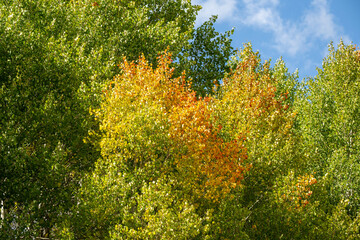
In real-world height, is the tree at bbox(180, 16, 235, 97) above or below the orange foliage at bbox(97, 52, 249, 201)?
above

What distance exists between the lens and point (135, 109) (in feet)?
80.3

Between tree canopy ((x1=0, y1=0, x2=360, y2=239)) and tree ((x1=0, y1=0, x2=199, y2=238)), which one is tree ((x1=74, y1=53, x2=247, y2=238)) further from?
tree ((x1=0, y1=0, x2=199, y2=238))

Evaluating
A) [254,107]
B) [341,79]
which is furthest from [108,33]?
[341,79]

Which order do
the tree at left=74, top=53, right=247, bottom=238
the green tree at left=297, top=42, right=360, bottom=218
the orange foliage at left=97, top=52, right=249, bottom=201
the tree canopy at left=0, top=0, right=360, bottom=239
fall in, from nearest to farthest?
the tree at left=74, top=53, right=247, bottom=238 → the tree canopy at left=0, top=0, right=360, bottom=239 → the orange foliage at left=97, top=52, right=249, bottom=201 → the green tree at left=297, top=42, right=360, bottom=218

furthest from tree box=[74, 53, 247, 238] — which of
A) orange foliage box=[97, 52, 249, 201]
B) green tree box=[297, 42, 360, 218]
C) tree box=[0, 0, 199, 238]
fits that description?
green tree box=[297, 42, 360, 218]

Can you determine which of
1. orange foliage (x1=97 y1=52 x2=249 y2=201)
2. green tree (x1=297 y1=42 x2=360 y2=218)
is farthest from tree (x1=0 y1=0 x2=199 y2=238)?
green tree (x1=297 y1=42 x2=360 y2=218)

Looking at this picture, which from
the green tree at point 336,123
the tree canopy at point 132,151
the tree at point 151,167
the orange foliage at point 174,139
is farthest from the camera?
the green tree at point 336,123

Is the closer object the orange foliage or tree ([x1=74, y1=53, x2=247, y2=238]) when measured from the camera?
tree ([x1=74, y1=53, x2=247, y2=238])

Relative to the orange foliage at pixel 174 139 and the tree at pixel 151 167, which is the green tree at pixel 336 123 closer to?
the orange foliage at pixel 174 139

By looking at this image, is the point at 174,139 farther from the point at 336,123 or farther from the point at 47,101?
the point at 336,123

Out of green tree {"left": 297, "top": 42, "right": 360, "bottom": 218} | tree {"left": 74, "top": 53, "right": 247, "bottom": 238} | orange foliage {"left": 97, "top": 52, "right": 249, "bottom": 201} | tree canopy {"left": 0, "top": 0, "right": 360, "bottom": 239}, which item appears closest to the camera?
tree {"left": 74, "top": 53, "right": 247, "bottom": 238}

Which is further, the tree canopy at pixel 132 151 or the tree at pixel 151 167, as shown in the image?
the tree canopy at pixel 132 151

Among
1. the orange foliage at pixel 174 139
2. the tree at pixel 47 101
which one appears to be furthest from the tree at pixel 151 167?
the tree at pixel 47 101

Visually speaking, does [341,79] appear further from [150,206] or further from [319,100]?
[150,206]
